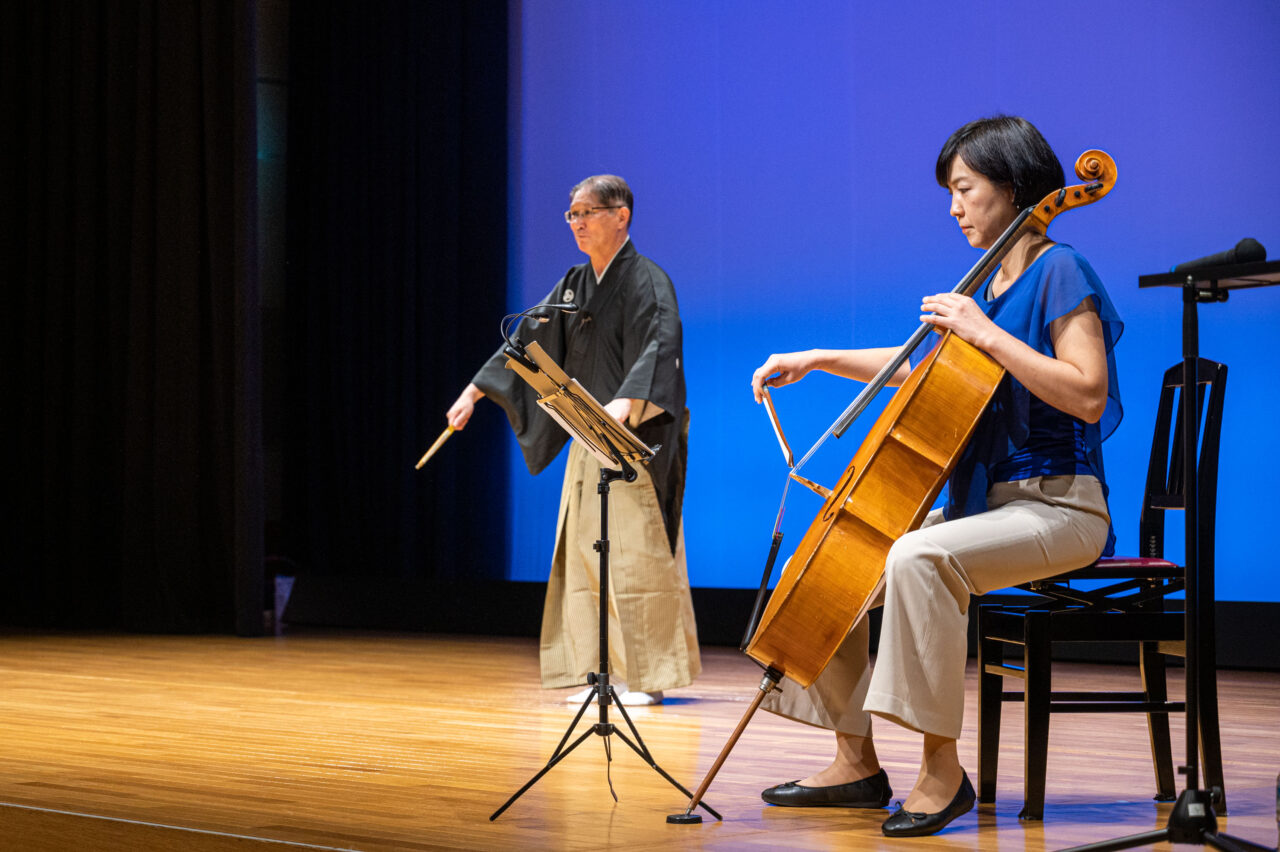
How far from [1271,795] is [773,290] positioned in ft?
9.92

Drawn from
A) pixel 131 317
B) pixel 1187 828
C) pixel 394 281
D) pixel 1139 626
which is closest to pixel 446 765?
pixel 1139 626

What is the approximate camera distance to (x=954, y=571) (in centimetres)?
208

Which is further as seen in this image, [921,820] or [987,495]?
[987,495]

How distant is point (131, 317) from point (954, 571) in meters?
4.60

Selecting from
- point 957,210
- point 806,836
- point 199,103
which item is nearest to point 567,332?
point 957,210

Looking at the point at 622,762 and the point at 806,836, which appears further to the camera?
the point at 622,762

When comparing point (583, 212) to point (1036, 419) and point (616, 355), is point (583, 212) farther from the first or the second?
point (1036, 419)

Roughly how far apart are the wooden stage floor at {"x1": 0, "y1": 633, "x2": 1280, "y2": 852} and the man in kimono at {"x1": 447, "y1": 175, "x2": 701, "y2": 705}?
16cm

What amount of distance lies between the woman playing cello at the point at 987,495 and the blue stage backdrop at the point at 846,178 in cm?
235

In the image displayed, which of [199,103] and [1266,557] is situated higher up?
[199,103]

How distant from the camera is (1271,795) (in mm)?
2436

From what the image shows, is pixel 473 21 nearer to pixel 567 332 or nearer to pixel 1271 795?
pixel 567 332

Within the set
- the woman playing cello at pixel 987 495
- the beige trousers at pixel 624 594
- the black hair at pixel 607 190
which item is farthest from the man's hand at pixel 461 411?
the woman playing cello at pixel 987 495

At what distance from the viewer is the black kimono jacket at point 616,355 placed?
12.3ft
